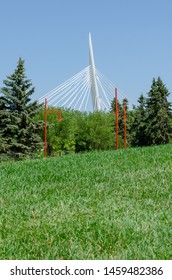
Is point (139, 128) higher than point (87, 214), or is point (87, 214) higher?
point (139, 128)

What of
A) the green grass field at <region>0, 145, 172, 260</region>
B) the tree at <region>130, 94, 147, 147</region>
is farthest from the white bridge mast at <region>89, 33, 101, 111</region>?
the green grass field at <region>0, 145, 172, 260</region>

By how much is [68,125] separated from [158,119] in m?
12.9

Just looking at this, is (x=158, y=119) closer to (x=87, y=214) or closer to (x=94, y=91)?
(x=94, y=91)

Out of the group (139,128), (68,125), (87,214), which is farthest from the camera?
(68,125)

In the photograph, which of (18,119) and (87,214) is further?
(18,119)

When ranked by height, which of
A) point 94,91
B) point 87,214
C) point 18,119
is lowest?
point 87,214

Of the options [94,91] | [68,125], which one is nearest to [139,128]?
[68,125]

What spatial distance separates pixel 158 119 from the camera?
57406 mm

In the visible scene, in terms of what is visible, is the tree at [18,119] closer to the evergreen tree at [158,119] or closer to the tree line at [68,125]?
the tree line at [68,125]

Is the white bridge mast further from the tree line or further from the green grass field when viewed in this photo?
the green grass field

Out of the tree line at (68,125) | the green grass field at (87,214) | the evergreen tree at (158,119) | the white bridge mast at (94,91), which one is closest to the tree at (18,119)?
the tree line at (68,125)

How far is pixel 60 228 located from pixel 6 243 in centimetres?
67

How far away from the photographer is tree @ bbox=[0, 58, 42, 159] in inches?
1758

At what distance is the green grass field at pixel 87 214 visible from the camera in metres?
4.75
